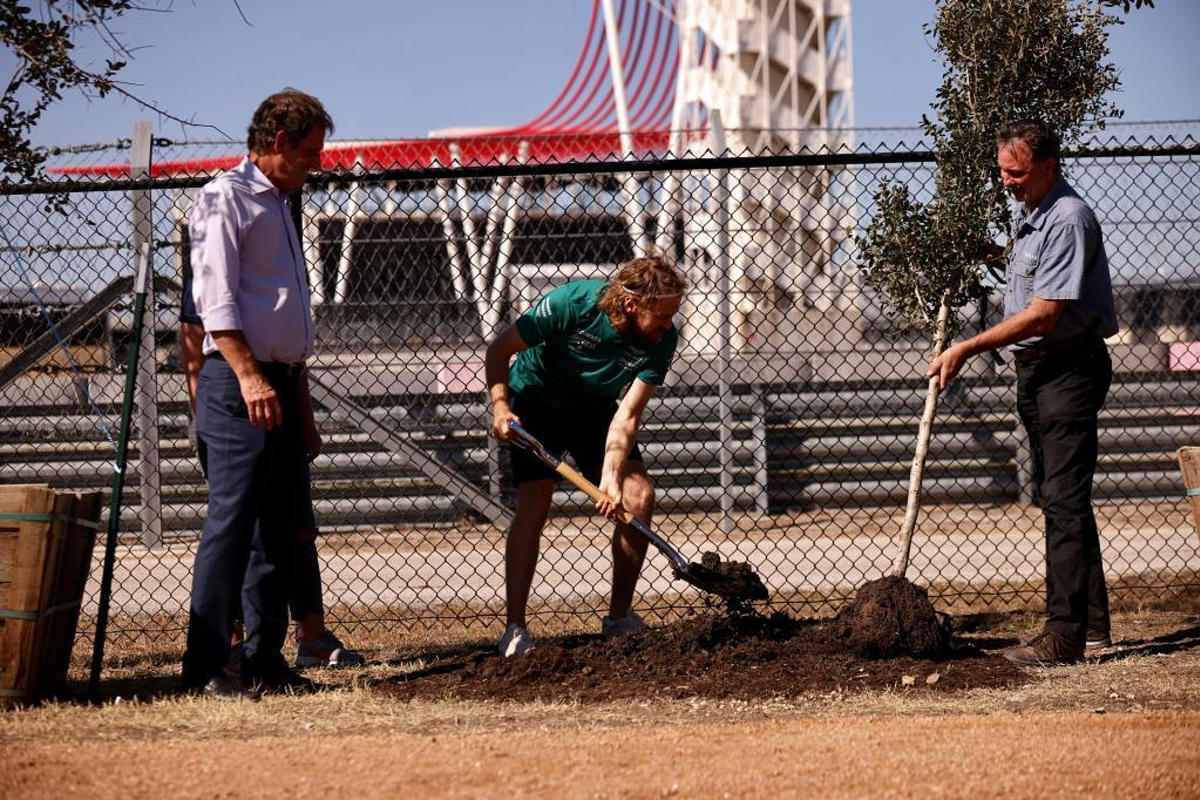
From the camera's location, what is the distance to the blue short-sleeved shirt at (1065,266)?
186 inches

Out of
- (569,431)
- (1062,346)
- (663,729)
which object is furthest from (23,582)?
(1062,346)

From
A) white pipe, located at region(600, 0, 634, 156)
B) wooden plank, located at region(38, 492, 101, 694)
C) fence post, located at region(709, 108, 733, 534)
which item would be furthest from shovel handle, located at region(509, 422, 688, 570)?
white pipe, located at region(600, 0, 634, 156)

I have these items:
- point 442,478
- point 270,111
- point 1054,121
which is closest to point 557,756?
point 270,111

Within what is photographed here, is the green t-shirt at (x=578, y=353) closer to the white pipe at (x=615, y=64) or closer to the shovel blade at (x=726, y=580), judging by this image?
the shovel blade at (x=726, y=580)

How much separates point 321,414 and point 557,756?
290 inches

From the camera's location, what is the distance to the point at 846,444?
1060 centimetres

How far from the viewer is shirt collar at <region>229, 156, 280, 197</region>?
427cm

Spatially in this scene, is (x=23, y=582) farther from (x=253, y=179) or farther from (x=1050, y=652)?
(x=1050, y=652)

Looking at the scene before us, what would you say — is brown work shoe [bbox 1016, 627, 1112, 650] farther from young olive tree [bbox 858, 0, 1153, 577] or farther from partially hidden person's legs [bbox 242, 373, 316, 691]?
partially hidden person's legs [bbox 242, 373, 316, 691]

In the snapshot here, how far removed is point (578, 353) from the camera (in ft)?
16.6

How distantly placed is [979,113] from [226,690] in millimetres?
3906

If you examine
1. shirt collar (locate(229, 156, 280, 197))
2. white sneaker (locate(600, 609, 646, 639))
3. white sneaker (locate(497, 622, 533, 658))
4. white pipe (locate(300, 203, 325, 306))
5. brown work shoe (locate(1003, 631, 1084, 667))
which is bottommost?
white sneaker (locate(497, 622, 533, 658))

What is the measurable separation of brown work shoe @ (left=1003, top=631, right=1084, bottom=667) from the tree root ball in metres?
0.31

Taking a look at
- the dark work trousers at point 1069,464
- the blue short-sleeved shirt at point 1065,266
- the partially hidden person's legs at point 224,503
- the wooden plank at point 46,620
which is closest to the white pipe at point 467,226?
the partially hidden person's legs at point 224,503
